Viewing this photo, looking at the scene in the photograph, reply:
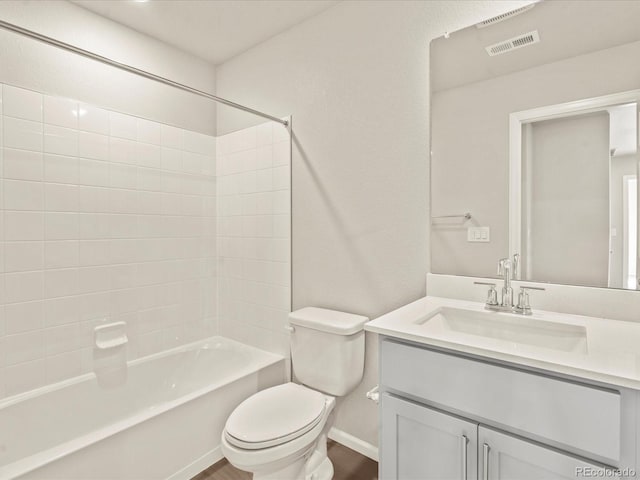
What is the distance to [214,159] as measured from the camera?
8.81ft

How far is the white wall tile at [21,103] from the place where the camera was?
1718 millimetres

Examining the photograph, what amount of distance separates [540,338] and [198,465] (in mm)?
1681

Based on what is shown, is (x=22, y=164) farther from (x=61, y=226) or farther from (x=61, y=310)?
(x=61, y=310)

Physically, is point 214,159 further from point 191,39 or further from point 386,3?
point 386,3

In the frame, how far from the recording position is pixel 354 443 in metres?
1.98

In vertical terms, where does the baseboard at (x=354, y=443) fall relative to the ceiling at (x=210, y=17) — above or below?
below

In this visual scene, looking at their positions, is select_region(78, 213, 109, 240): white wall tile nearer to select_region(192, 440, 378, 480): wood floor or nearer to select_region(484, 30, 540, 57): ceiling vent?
select_region(192, 440, 378, 480): wood floor

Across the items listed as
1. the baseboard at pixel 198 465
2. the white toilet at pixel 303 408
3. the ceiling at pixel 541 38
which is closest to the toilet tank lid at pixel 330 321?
the white toilet at pixel 303 408

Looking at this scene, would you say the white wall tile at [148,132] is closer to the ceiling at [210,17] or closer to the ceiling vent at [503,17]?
the ceiling at [210,17]

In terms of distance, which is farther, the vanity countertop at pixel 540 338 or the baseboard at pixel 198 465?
the baseboard at pixel 198 465

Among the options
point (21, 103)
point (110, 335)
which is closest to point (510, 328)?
point (110, 335)

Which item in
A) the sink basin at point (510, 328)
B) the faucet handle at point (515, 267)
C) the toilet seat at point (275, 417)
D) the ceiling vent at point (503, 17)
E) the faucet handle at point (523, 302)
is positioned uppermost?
the ceiling vent at point (503, 17)

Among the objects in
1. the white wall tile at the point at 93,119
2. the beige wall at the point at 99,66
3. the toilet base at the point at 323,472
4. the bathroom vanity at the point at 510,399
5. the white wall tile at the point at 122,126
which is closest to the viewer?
the bathroom vanity at the point at 510,399

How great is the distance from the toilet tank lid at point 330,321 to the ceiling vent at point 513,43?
1365 millimetres
